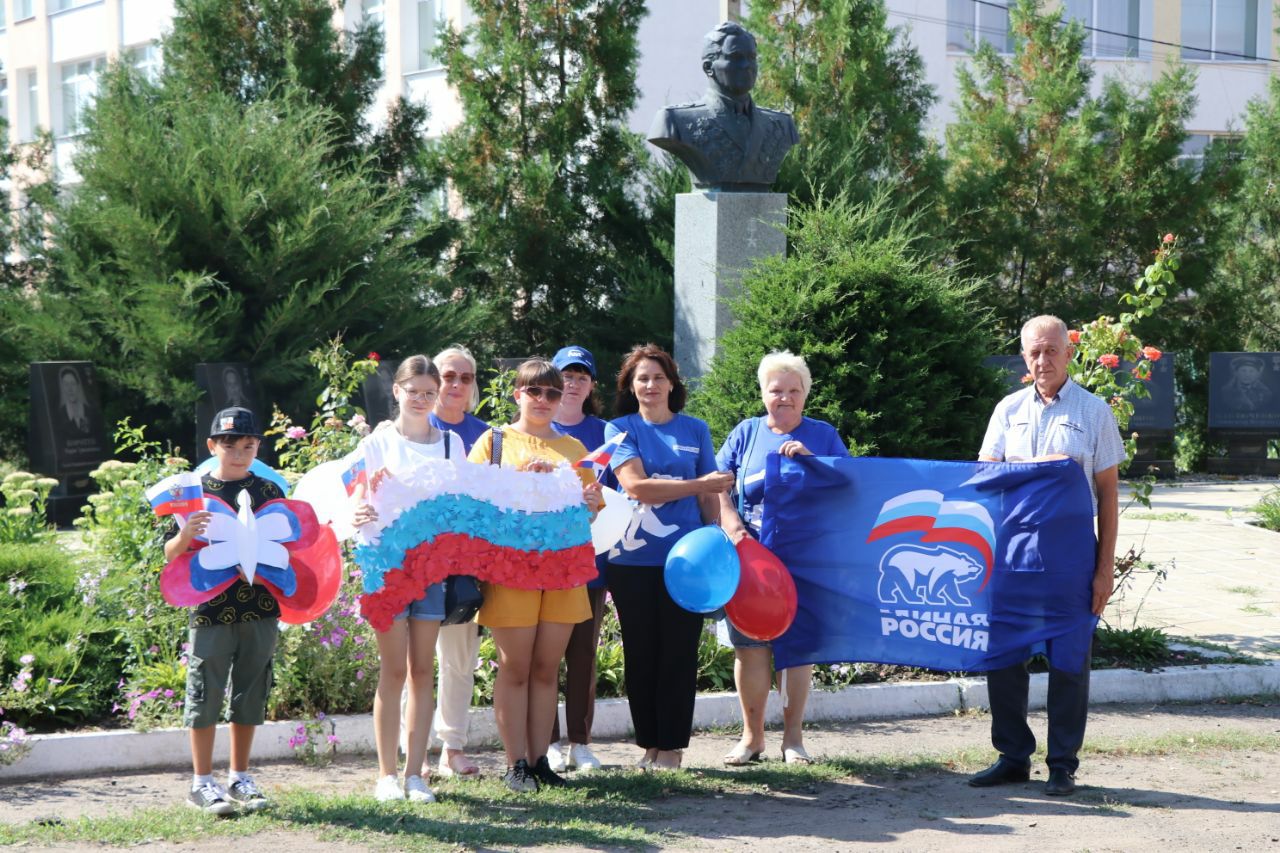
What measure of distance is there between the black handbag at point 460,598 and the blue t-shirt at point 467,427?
0.49m

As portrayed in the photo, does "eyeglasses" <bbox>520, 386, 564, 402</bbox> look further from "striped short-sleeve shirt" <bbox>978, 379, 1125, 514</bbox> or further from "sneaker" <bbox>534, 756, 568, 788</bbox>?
"striped short-sleeve shirt" <bbox>978, 379, 1125, 514</bbox>

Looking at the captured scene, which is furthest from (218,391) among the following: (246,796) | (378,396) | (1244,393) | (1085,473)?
(1244,393)

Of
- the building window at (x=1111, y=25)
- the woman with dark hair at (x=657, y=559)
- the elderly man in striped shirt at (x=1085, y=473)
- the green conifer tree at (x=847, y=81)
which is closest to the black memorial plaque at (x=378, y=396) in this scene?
the green conifer tree at (x=847, y=81)

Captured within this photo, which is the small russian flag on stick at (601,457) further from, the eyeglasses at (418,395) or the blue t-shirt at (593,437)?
the eyeglasses at (418,395)

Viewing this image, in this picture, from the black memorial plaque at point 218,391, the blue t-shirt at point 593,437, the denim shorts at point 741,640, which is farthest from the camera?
the black memorial plaque at point 218,391

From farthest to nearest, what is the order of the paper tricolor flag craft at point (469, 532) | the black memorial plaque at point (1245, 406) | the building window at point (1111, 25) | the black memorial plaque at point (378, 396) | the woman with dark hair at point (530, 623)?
the building window at point (1111, 25) < the black memorial plaque at point (1245, 406) < the black memorial plaque at point (378, 396) < the woman with dark hair at point (530, 623) < the paper tricolor flag craft at point (469, 532)

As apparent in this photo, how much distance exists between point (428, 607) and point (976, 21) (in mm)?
A: 29031

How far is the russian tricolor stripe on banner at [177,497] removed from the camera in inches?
206

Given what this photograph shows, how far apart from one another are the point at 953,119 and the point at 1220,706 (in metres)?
23.1

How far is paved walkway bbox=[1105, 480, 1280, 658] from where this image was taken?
9.02 metres

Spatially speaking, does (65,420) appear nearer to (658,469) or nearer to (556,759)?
(556,759)

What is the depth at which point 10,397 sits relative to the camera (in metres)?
17.3

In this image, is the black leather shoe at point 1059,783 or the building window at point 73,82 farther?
the building window at point 73,82

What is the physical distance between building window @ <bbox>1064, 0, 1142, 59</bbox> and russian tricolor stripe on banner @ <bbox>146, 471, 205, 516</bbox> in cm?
3146
